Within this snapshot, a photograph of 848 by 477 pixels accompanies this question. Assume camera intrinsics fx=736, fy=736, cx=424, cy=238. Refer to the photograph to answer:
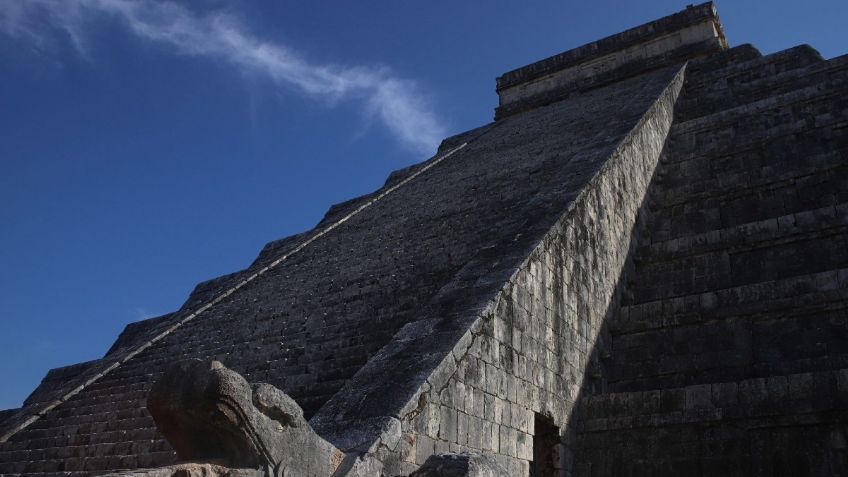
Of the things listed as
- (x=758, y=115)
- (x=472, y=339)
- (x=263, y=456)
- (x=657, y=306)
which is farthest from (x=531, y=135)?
(x=263, y=456)

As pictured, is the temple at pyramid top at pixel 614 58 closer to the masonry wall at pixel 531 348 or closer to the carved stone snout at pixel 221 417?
the masonry wall at pixel 531 348

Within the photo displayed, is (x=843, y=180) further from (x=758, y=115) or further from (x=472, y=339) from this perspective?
(x=472, y=339)

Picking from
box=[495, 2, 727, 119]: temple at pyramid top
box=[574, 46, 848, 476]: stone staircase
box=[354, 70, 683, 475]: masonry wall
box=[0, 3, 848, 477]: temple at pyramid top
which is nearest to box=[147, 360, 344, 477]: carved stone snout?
box=[0, 3, 848, 477]: temple at pyramid top

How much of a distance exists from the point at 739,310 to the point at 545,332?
2012 millimetres

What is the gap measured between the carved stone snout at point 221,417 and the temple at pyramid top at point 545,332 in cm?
1

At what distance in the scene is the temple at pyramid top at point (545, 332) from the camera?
4715 mm

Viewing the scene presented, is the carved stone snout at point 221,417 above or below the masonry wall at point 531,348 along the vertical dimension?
below

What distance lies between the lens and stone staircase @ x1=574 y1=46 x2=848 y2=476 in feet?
18.8

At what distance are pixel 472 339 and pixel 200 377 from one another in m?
2.59

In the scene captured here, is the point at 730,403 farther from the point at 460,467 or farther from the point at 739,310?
the point at 460,467

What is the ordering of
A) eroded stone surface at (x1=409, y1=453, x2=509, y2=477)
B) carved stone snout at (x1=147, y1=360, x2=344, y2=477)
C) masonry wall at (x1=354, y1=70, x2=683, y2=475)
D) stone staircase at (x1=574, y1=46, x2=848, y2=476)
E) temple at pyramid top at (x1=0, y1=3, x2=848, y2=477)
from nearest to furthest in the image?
carved stone snout at (x1=147, y1=360, x2=344, y2=477), eroded stone surface at (x1=409, y1=453, x2=509, y2=477), temple at pyramid top at (x1=0, y1=3, x2=848, y2=477), masonry wall at (x1=354, y1=70, x2=683, y2=475), stone staircase at (x1=574, y1=46, x2=848, y2=476)

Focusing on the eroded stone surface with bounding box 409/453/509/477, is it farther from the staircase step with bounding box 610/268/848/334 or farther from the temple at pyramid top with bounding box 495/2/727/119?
the temple at pyramid top with bounding box 495/2/727/119

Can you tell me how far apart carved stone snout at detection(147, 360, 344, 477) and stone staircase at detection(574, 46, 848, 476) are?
3695mm

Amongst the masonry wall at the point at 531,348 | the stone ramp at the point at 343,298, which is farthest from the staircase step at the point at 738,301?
the stone ramp at the point at 343,298
